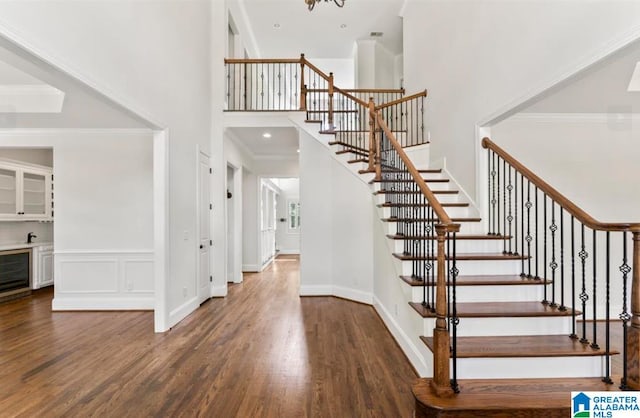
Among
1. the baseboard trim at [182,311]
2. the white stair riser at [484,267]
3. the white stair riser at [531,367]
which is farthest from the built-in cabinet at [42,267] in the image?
the white stair riser at [531,367]

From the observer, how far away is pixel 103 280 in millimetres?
4406

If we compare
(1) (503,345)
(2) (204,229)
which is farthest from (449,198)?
(2) (204,229)

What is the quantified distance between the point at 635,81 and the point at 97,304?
6738mm

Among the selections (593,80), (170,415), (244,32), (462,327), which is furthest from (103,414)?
(244,32)

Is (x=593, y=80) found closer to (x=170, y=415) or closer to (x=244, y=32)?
(x=170, y=415)

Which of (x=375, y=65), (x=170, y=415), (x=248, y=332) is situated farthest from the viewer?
(x=375, y=65)

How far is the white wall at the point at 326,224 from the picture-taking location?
4.88 meters

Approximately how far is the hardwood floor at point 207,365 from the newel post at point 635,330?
4.55 ft

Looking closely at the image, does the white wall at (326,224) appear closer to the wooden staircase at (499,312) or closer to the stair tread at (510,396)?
the wooden staircase at (499,312)

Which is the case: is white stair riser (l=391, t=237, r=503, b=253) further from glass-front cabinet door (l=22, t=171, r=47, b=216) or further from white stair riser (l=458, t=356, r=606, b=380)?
glass-front cabinet door (l=22, t=171, r=47, b=216)

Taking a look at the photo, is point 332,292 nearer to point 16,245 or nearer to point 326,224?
point 326,224

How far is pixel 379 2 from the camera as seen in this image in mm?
6469

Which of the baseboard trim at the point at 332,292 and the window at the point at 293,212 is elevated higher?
the window at the point at 293,212

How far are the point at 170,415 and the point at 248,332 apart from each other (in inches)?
58.3
